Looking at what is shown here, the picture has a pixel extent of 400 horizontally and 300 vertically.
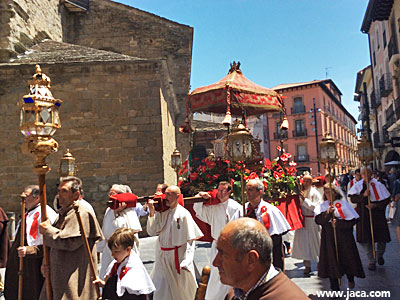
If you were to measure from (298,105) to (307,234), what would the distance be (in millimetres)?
38865

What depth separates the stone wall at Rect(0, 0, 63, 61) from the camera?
37.9ft

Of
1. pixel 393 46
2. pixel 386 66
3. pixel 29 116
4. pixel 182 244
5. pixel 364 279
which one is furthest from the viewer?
pixel 386 66

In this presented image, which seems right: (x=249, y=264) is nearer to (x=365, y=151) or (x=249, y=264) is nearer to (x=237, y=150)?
(x=237, y=150)

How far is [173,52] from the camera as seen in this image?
1828 centimetres

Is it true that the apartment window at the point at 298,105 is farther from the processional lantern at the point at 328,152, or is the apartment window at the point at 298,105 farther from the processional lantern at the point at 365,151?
the processional lantern at the point at 328,152

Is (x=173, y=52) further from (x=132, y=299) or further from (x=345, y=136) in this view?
(x=345, y=136)

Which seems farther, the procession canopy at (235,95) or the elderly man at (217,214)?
the procession canopy at (235,95)

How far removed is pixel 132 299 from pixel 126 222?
1.94 m

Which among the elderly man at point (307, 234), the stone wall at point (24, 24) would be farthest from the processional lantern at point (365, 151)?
the stone wall at point (24, 24)

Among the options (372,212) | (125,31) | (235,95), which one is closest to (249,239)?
(372,212)

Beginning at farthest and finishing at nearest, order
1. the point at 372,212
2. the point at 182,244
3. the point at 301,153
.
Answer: the point at 301,153 → the point at 372,212 → the point at 182,244

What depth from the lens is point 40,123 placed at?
3.31 meters

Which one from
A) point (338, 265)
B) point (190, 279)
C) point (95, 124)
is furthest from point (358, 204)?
point (95, 124)

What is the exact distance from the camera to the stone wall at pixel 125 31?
17.6 m
